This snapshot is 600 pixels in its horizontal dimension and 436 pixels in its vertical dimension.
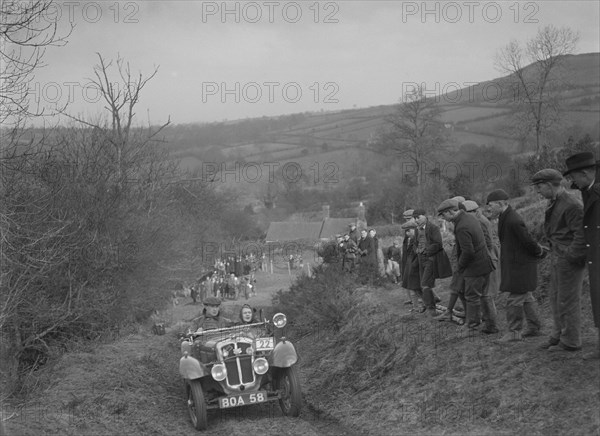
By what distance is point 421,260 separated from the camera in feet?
41.8

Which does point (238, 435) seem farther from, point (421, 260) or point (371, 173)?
point (371, 173)

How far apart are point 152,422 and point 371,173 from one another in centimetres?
7346

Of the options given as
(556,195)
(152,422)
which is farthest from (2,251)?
(556,195)

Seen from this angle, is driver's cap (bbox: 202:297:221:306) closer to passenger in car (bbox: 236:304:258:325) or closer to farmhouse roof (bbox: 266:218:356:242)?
passenger in car (bbox: 236:304:258:325)

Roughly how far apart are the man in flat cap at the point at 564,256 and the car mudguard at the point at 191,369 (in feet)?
15.0

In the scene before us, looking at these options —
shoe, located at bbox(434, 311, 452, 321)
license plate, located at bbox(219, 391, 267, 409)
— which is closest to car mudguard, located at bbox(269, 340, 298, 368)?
license plate, located at bbox(219, 391, 267, 409)

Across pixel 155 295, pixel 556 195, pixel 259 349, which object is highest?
pixel 556 195

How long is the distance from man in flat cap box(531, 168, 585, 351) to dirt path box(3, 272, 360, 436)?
3.05 meters

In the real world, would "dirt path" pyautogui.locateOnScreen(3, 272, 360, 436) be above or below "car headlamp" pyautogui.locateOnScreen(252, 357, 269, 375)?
below

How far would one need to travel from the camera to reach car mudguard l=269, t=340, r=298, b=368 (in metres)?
9.55

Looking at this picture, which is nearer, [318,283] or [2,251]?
[2,251]

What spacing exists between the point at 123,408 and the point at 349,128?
94.3 meters

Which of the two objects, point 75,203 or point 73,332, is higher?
point 75,203

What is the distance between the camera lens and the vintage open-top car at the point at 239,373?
9.24 m
